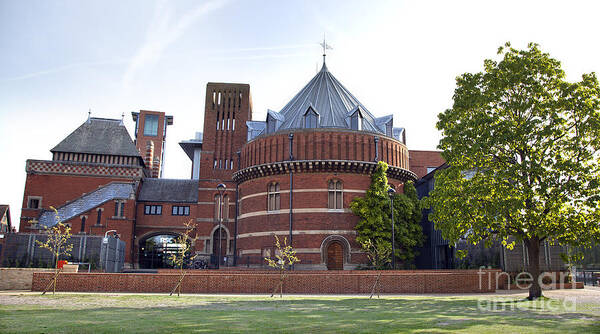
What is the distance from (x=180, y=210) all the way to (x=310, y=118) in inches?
801

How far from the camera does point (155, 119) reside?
3406 inches

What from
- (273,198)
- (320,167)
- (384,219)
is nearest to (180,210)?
(273,198)

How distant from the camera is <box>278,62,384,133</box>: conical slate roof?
1451 inches

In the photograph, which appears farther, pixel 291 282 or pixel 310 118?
pixel 310 118

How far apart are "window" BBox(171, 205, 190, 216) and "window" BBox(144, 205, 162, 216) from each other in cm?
132

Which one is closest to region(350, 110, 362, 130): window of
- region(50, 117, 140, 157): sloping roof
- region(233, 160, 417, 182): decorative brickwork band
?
region(233, 160, 417, 182): decorative brickwork band

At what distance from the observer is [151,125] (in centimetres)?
8625

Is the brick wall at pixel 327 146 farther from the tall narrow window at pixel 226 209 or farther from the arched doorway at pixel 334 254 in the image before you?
the tall narrow window at pixel 226 209

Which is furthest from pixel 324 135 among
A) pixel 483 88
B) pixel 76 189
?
pixel 76 189

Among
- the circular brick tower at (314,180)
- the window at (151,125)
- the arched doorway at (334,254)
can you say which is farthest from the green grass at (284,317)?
the window at (151,125)

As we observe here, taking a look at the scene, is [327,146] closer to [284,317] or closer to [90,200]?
[284,317]

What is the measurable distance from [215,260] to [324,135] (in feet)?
57.6

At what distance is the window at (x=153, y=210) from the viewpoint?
48.2 m

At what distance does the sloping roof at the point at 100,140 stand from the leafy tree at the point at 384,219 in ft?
98.3
